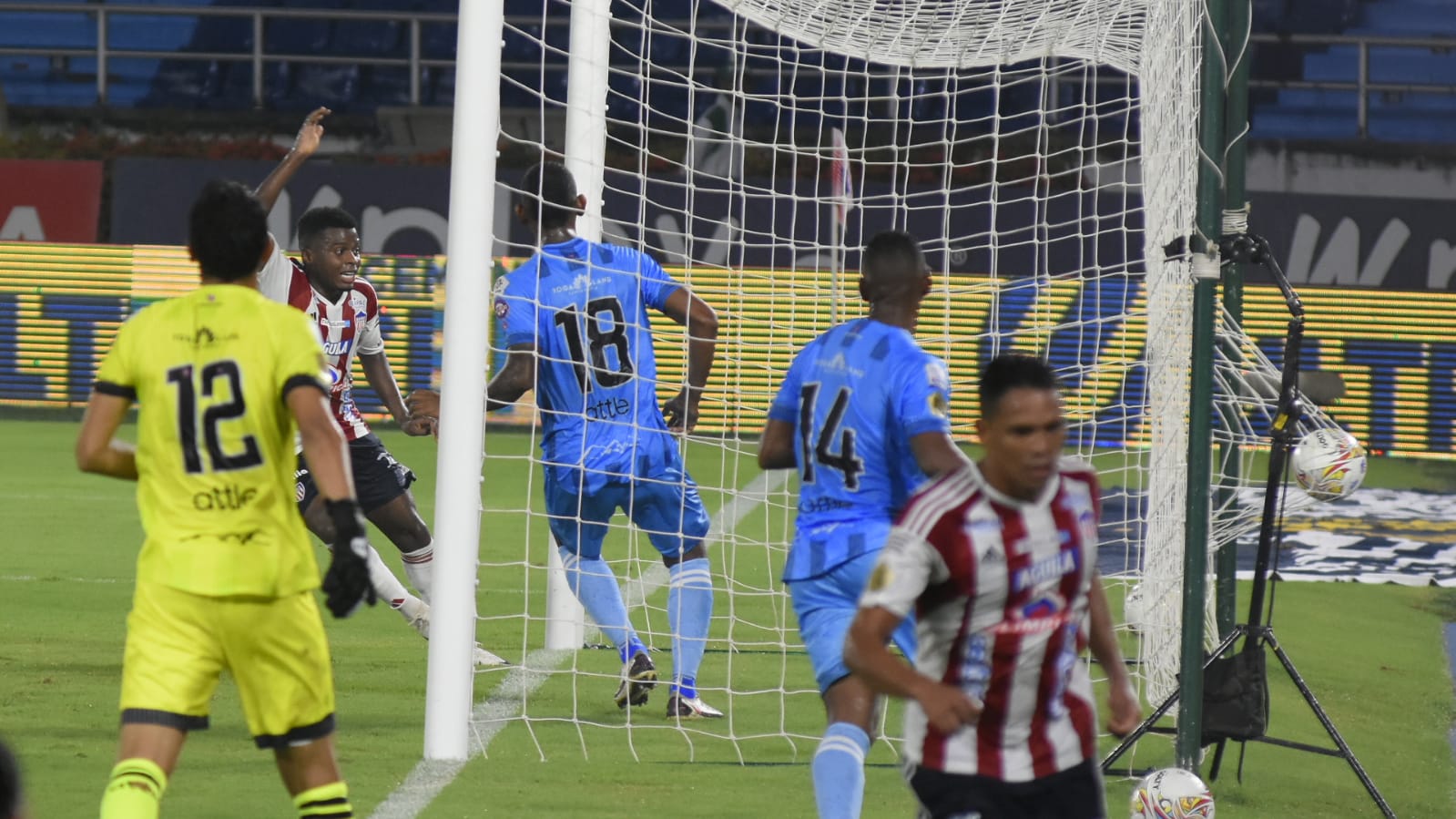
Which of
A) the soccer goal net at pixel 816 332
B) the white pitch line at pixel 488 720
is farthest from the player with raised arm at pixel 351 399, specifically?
the soccer goal net at pixel 816 332

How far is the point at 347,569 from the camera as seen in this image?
160 inches

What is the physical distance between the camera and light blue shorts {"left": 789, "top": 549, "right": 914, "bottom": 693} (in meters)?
4.86

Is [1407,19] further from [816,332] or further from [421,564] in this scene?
[421,564]

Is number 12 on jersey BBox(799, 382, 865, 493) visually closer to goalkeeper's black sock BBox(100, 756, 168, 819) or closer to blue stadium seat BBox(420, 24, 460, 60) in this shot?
goalkeeper's black sock BBox(100, 756, 168, 819)

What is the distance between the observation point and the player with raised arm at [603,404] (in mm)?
6934

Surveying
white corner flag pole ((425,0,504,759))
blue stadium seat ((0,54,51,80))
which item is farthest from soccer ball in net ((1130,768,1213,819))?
blue stadium seat ((0,54,51,80))

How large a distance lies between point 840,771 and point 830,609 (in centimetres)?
45

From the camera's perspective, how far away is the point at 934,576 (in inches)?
139

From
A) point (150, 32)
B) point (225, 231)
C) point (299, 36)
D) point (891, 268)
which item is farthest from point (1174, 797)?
point (150, 32)

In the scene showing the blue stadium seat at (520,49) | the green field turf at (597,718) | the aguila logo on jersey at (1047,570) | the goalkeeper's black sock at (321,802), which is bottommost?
the green field turf at (597,718)

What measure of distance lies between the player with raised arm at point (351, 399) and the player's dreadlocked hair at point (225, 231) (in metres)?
3.26

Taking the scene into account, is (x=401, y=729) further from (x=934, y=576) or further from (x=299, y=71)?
(x=299, y=71)

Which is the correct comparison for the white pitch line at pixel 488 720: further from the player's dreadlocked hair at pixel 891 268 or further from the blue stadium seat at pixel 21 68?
the blue stadium seat at pixel 21 68

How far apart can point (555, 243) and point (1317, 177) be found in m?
16.2
